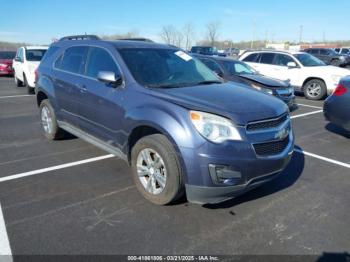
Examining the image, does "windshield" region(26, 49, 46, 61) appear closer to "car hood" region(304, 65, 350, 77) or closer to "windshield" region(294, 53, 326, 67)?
"windshield" region(294, 53, 326, 67)

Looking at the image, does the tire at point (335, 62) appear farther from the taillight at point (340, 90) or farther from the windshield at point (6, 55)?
the windshield at point (6, 55)

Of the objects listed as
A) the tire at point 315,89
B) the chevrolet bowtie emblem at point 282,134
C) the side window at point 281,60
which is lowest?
the tire at point 315,89

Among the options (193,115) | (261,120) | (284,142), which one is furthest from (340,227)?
(193,115)

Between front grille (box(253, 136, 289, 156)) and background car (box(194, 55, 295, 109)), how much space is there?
16.8 feet

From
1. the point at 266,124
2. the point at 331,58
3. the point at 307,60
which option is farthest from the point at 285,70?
the point at 331,58

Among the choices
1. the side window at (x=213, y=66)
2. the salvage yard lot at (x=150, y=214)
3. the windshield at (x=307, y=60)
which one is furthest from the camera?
the windshield at (x=307, y=60)

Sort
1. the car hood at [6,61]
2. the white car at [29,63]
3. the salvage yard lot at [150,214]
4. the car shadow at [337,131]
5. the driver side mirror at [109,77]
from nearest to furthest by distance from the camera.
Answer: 1. the salvage yard lot at [150,214]
2. the driver side mirror at [109,77]
3. the car shadow at [337,131]
4. the white car at [29,63]
5. the car hood at [6,61]

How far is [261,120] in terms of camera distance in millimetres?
3500

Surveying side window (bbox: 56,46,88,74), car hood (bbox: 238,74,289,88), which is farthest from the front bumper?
car hood (bbox: 238,74,289,88)

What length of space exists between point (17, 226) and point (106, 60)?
2.34m

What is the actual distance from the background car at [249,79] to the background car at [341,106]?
209 cm

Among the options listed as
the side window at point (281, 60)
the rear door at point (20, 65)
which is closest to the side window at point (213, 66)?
the side window at point (281, 60)

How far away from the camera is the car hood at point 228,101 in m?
3.39

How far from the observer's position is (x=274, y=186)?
14.4 ft
